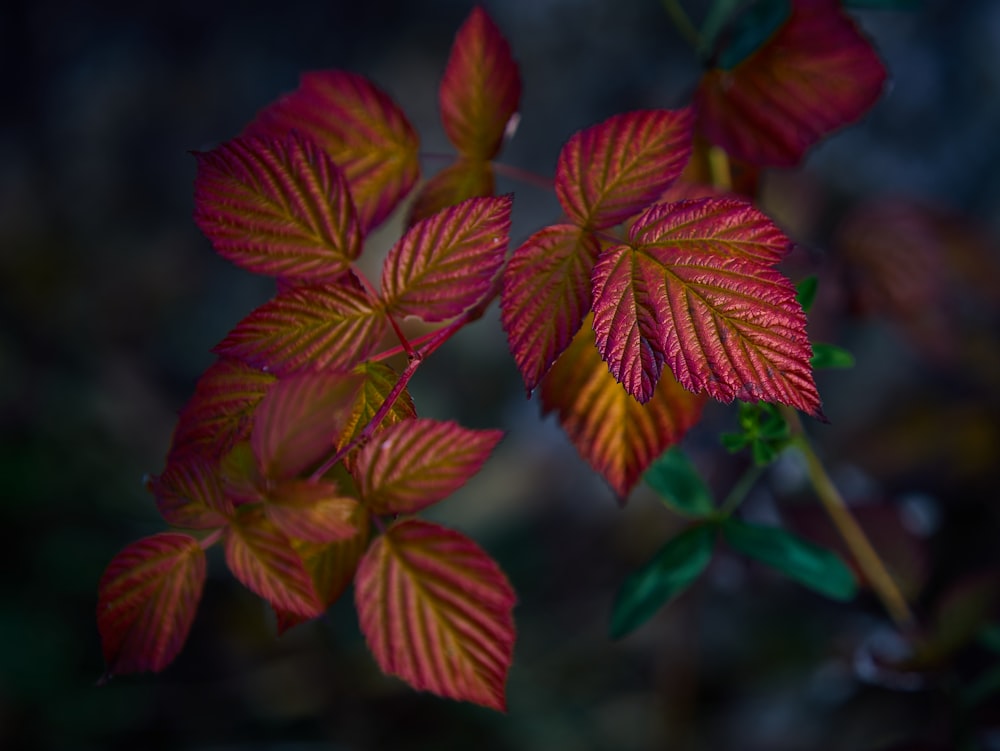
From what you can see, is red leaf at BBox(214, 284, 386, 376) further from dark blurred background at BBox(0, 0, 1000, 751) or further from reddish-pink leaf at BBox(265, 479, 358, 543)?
→ dark blurred background at BBox(0, 0, 1000, 751)

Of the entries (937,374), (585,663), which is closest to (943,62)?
(937,374)

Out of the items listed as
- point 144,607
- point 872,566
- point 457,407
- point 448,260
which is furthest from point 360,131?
point 457,407

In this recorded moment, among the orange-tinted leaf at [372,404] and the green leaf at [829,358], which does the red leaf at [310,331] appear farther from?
the green leaf at [829,358]

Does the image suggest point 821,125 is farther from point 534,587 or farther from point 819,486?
point 534,587

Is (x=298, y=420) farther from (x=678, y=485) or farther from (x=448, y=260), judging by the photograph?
(x=678, y=485)

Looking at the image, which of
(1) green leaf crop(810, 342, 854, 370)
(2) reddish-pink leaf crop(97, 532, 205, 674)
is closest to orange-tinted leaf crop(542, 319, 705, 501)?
(1) green leaf crop(810, 342, 854, 370)
